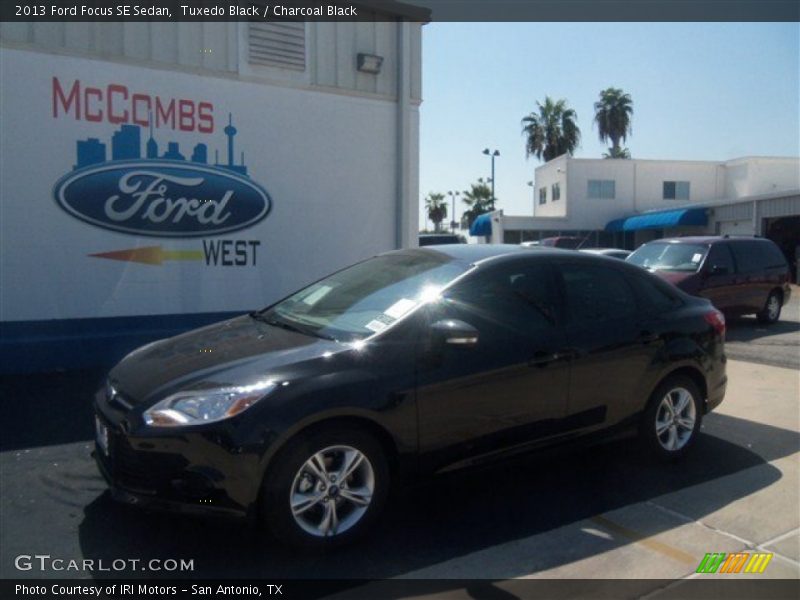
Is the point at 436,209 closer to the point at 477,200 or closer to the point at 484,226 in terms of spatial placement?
the point at 477,200

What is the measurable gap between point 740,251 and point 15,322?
37.4 feet

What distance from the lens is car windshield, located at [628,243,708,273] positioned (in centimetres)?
1199

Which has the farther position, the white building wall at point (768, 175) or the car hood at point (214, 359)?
the white building wall at point (768, 175)

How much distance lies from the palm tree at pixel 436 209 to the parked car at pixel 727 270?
205 feet

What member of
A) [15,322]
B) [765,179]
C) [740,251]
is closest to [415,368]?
[15,322]

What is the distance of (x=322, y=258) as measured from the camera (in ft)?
31.6

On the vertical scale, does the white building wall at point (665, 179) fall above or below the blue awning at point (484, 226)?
above

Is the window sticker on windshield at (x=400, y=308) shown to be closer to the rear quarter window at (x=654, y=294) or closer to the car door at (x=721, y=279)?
the rear quarter window at (x=654, y=294)

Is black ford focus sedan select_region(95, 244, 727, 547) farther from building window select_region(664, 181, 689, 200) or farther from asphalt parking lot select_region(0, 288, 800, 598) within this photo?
building window select_region(664, 181, 689, 200)

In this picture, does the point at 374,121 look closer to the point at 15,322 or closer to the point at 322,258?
the point at 322,258

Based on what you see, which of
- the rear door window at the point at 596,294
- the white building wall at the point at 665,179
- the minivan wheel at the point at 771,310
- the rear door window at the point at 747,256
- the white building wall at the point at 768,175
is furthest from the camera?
the white building wall at the point at 665,179

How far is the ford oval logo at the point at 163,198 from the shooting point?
800 centimetres

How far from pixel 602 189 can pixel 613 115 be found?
66.1 ft

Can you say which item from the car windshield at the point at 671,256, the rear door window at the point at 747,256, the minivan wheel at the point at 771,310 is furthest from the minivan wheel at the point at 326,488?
the minivan wheel at the point at 771,310
